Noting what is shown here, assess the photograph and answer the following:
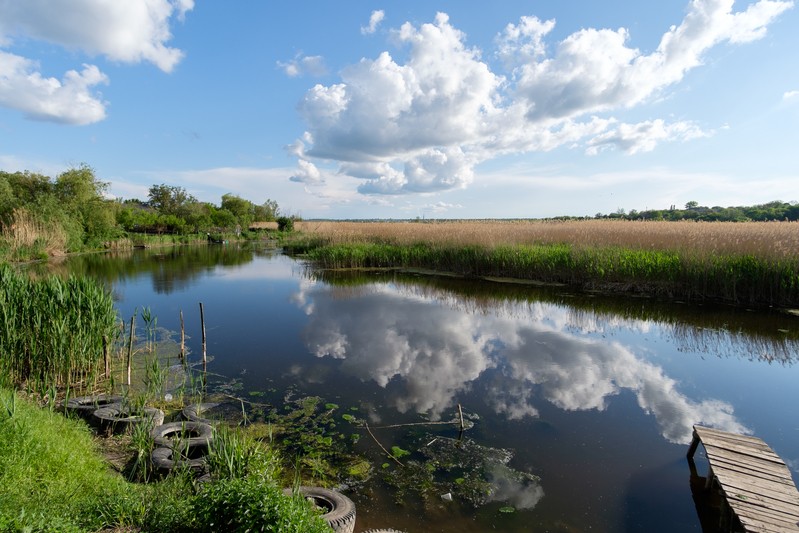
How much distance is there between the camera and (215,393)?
6.42m

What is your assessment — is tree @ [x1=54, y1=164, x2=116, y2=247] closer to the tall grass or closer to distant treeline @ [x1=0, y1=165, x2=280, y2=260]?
distant treeline @ [x1=0, y1=165, x2=280, y2=260]

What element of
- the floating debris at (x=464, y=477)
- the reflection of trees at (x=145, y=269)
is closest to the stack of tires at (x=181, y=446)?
the floating debris at (x=464, y=477)

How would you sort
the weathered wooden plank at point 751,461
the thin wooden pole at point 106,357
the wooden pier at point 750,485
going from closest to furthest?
1. the wooden pier at point 750,485
2. the weathered wooden plank at point 751,461
3. the thin wooden pole at point 106,357

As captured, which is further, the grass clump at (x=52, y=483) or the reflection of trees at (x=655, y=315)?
the reflection of trees at (x=655, y=315)

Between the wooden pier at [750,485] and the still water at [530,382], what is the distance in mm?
451

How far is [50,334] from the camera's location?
5957mm

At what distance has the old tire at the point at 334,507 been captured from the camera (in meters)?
3.23

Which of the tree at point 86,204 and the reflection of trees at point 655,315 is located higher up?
the tree at point 86,204

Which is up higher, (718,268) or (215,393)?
(718,268)

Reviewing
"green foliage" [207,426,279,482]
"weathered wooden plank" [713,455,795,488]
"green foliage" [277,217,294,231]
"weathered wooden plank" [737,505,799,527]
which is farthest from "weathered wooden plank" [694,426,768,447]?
"green foliage" [277,217,294,231]

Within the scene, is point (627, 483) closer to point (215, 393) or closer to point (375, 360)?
point (375, 360)

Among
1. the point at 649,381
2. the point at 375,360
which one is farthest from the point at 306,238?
the point at 649,381

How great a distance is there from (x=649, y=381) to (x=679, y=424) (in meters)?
1.56

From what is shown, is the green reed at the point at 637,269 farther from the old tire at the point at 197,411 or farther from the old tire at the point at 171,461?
the old tire at the point at 171,461
